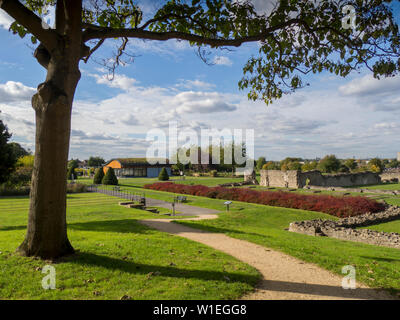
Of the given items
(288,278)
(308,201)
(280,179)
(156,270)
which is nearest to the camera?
(156,270)

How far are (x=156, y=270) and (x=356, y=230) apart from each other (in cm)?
1075

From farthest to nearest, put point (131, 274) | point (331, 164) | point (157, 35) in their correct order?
point (331, 164)
point (157, 35)
point (131, 274)

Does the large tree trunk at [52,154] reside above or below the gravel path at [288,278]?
above

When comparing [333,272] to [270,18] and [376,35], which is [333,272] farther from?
[270,18]

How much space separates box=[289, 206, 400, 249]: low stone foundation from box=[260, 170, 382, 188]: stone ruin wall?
21.2 metres

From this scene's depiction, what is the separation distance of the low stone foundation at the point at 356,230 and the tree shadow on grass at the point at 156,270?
28.7ft

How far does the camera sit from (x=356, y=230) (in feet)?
41.9

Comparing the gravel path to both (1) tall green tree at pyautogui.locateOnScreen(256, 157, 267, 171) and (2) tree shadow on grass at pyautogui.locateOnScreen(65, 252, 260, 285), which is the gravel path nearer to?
(2) tree shadow on grass at pyautogui.locateOnScreen(65, 252, 260, 285)

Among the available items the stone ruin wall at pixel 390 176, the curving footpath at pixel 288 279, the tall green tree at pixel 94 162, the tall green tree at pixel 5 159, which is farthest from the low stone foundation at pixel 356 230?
the tall green tree at pixel 94 162

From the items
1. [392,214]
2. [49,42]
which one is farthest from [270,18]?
[392,214]

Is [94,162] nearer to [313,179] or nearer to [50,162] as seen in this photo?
[313,179]

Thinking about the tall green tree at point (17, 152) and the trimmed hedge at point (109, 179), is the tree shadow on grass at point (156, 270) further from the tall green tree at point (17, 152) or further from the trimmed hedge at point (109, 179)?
the trimmed hedge at point (109, 179)

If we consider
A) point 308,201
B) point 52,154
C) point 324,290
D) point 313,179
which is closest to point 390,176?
point 313,179

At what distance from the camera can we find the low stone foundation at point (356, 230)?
11727 mm
